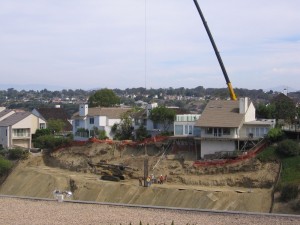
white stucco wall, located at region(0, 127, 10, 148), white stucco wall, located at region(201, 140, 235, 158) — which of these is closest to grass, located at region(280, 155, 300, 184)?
white stucco wall, located at region(201, 140, 235, 158)

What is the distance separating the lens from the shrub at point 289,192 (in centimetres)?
3597

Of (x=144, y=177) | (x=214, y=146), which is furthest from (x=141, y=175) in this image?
(x=214, y=146)

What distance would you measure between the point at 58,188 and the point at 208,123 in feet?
42.0

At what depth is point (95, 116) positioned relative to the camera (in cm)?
5862

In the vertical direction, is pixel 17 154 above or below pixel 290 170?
below

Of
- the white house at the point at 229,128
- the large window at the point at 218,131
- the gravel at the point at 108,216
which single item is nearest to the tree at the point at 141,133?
the white house at the point at 229,128

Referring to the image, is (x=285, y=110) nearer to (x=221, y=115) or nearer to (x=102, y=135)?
(x=221, y=115)

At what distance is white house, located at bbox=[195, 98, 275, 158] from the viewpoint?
45500 millimetres

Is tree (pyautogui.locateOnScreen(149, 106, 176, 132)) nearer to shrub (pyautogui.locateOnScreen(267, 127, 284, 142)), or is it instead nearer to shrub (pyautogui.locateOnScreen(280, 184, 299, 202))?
shrub (pyautogui.locateOnScreen(267, 127, 284, 142))

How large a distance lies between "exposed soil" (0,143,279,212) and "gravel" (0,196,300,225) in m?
4.88

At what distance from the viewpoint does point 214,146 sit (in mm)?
46250

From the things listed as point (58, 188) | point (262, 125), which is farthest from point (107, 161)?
point (262, 125)

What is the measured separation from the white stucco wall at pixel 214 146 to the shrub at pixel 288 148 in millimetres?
5000

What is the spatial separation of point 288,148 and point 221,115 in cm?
769
